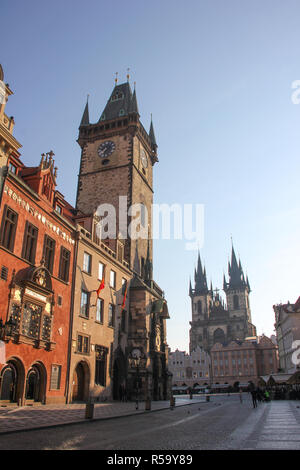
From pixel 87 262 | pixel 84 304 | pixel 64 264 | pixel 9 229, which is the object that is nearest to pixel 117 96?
pixel 87 262

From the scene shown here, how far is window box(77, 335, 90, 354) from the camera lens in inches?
1012

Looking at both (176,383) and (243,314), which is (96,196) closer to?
(176,383)

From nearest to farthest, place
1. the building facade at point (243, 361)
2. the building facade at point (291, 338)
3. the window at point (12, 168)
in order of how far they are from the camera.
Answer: the window at point (12, 168) → the building facade at point (291, 338) → the building facade at point (243, 361)

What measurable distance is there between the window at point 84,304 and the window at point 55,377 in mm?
4708

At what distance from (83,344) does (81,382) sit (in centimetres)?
273

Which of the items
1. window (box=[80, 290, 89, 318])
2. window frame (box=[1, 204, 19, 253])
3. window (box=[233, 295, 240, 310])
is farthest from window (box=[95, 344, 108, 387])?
window (box=[233, 295, 240, 310])

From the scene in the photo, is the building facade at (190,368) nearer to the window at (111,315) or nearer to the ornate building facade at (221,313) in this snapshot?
the ornate building facade at (221,313)

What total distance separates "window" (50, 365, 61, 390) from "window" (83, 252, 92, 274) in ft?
25.2

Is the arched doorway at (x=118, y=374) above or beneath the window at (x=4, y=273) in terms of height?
beneath

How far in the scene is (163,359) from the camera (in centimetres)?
3950

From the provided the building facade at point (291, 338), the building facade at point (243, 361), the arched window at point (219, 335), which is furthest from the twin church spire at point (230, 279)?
the building facade at point (291, 338)

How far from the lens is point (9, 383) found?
18.8 m

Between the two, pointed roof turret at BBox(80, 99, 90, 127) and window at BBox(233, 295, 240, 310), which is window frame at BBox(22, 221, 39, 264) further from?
window at BBox(233, 295, 240, 310)

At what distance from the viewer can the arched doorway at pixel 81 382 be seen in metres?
25.7
